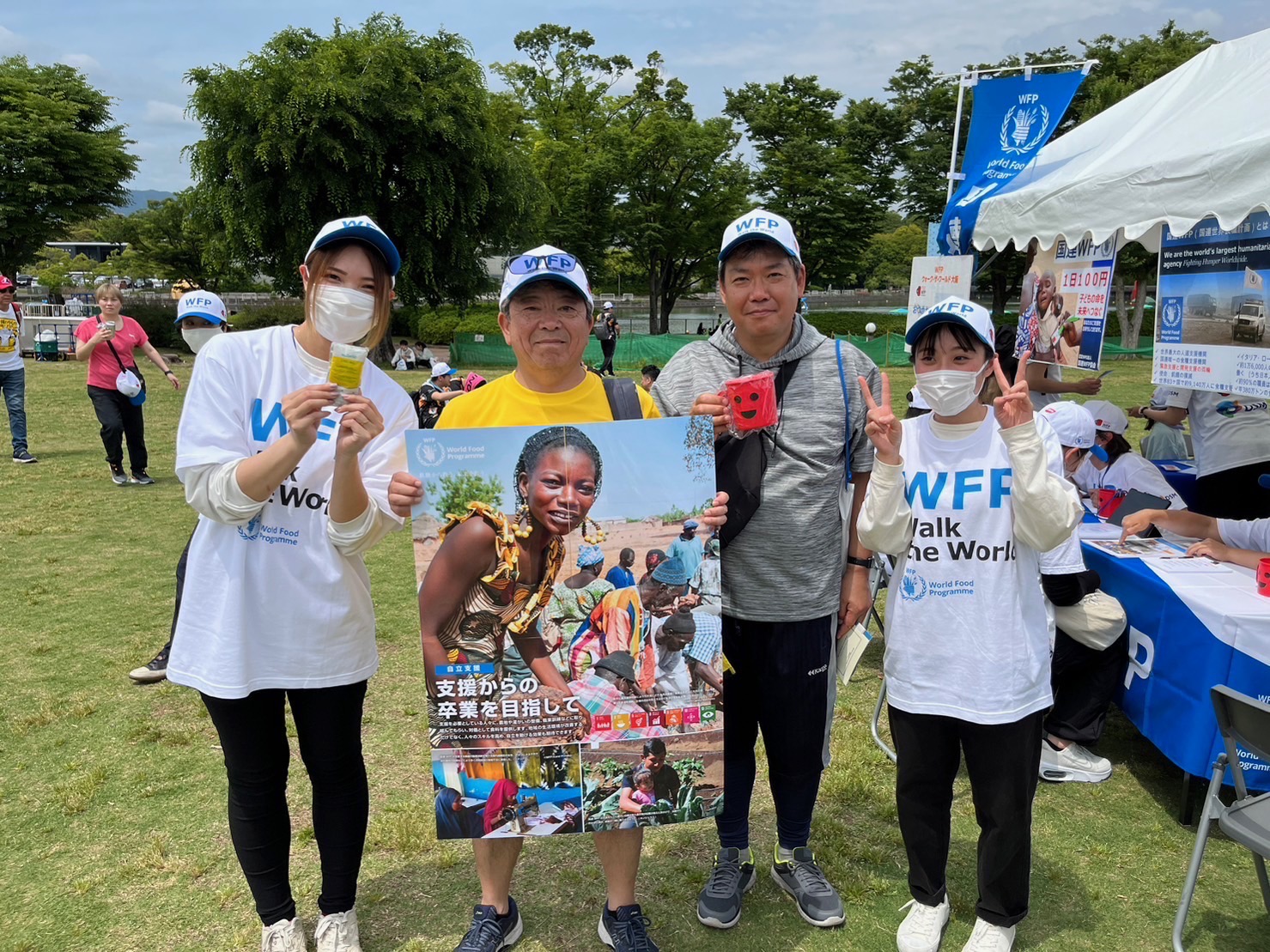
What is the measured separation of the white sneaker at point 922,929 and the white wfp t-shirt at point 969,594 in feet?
2.35

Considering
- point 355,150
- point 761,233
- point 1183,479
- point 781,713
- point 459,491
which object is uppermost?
point 355,150

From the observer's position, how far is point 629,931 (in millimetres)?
2596

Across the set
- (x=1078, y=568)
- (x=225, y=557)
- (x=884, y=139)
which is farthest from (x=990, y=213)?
(x=884, y=139)

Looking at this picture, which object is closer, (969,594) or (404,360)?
(969,594)

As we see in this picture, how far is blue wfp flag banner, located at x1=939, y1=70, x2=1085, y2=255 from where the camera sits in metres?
6.05

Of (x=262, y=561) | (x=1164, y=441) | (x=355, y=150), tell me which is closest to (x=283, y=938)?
(x=262, y=561)

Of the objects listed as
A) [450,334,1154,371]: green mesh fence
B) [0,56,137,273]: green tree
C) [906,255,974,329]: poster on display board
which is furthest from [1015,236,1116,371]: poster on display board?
[0,56,137,273]: green tree

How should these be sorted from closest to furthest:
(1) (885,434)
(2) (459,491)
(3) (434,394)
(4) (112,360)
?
(2) (459,491)
(1) (885,434)
(4) (112,360)
(3) (434,394)

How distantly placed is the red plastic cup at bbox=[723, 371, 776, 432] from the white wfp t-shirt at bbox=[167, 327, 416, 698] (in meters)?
1.01

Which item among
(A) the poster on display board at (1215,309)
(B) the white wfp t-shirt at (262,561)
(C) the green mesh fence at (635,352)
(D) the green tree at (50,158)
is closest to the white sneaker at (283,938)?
(B) the white wfp t-shirt at (262,561)

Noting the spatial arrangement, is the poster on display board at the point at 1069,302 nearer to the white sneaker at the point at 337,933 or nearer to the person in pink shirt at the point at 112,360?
the white sneaker at the point at 337,933

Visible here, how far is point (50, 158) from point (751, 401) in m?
37.0

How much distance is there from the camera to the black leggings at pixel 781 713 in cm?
265

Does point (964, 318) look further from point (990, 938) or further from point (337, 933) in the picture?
point (337, 933)
